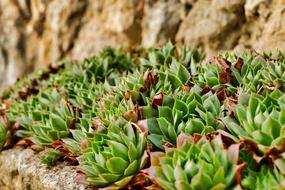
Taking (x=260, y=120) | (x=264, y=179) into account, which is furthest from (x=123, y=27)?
(x=264, y=179)

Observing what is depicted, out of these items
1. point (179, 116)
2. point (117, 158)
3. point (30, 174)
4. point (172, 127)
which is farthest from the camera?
point (30, 174)

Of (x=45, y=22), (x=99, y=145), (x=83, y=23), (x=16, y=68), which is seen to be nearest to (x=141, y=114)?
(x=99, y=145)

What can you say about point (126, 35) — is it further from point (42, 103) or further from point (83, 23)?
point (42, 103)

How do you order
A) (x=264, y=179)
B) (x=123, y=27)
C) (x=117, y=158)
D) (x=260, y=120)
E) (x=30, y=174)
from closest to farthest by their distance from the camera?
(x=264, y=179) → (x=260, y=120) → (x=117, y=158) → (x=30, y=174) → (x=123, y=27)

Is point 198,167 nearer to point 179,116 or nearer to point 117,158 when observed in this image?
point 117,158

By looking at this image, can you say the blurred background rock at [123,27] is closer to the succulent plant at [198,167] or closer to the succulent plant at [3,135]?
the succulent plant at [3,135]

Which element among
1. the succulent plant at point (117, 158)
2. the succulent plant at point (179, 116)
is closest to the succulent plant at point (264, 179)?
the succulent plant at point (179, 116)
